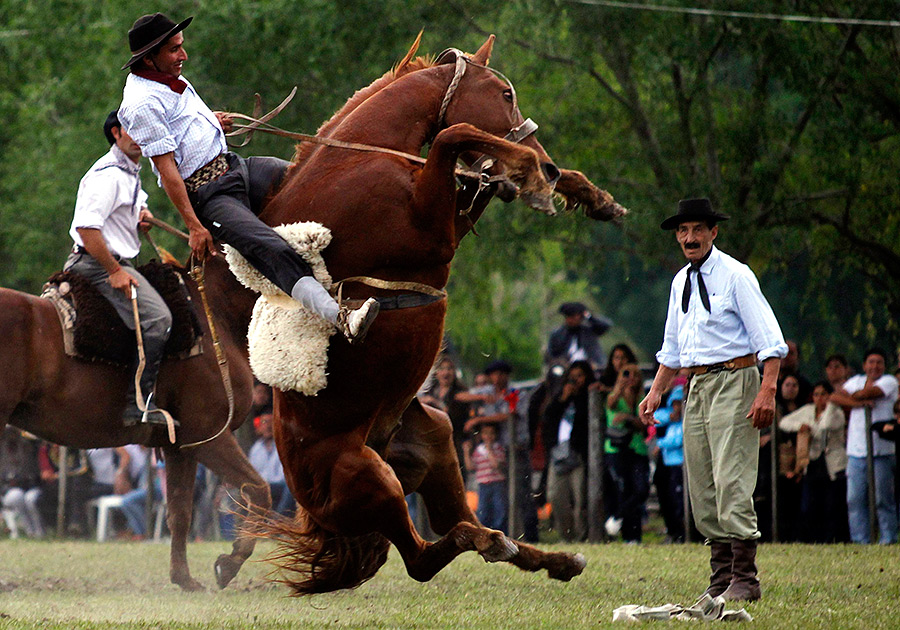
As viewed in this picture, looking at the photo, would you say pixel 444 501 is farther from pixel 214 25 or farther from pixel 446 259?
pixel 214 25

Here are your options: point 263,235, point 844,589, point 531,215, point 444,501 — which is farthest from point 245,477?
point 531,215

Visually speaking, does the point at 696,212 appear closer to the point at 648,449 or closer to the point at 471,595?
the point at 471,595

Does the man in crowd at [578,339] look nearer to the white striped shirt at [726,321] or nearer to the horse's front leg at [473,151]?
the white striped shirt at [726,321]

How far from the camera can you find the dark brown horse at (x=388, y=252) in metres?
5.84

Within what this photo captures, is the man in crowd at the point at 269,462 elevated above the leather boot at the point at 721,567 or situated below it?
above

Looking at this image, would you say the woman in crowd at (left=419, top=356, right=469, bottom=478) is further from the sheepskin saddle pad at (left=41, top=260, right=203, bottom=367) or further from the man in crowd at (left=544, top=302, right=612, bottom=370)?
the sheepskin saddle pad at (left=41, top=260, right=203, bottom=367)

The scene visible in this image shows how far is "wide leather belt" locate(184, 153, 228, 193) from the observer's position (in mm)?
6312

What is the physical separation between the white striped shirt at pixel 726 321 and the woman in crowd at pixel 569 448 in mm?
4930

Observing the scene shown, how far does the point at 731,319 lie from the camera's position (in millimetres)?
6980

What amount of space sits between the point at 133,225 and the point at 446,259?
3.39 metres

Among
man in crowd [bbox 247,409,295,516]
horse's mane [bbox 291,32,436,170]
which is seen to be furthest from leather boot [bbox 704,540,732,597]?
man in crowd [bbox 247,409,295,516]

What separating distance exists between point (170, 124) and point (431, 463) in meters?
2.23

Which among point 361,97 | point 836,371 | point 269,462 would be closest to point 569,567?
point 361,97

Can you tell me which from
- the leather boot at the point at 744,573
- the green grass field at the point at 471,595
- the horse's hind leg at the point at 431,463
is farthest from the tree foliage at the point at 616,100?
the horse's hind leg at the point at 431,463
